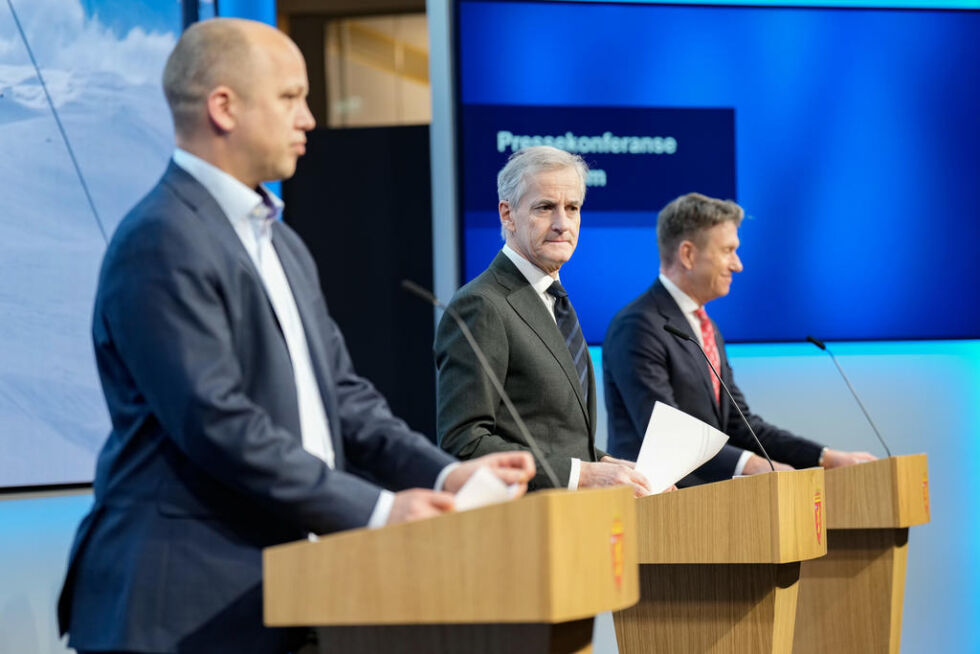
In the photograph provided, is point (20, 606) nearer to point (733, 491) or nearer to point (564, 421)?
point (564, 421)

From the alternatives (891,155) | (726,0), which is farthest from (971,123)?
(726,0)

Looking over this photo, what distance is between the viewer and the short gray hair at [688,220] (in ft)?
14.4

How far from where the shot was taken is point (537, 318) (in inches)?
127

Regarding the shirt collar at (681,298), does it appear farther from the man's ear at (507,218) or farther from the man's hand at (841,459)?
the man's ear at (507,218)

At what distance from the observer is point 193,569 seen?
1.84 meters

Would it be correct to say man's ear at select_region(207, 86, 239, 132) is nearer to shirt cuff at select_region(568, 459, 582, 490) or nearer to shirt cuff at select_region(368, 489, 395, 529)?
shirt cuff at select_region(368, 489, 395, 529)

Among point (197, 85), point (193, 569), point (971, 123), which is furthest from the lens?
point (971, 123)

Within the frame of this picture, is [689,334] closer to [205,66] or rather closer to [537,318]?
[537,318]

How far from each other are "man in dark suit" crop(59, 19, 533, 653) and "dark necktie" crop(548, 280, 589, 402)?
131 cm

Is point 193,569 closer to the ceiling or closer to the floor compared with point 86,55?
closer to the floor

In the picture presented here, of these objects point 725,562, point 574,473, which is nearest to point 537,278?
point 574,473

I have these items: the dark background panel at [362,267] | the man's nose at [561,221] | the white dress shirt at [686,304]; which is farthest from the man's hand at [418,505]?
the dark background panel at [362,267]

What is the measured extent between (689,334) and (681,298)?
0.22 m

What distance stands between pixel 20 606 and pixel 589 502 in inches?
112
